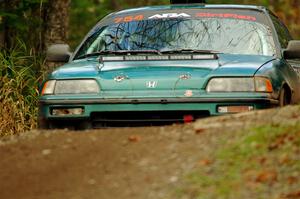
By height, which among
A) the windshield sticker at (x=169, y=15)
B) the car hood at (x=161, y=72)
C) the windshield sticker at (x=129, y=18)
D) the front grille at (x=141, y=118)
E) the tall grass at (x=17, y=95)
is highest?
the windshield sticker at (x=169, y=15)

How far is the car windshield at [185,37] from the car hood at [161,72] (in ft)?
1.68

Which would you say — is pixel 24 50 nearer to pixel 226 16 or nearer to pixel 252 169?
pixel 226 16

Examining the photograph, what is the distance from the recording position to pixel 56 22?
1483cm

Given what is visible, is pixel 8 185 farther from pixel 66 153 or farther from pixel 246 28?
pixel 246 28

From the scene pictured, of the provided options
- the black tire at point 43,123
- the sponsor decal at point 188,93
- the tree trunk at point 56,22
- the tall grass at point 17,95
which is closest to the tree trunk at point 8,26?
the tree trunk at point 56,22

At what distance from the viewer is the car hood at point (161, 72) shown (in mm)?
8406

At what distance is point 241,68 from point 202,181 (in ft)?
7.82

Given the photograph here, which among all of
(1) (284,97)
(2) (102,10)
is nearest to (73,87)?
(1) (284,97)

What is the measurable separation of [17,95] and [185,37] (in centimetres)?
282

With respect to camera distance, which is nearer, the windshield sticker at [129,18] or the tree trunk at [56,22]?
the windshield sticker at [129,18]

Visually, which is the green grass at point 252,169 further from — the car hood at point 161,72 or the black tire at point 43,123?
the black tire at point 43,123

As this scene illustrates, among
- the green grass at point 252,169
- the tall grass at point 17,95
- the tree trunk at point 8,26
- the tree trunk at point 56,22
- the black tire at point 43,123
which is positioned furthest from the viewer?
the tree trunk at point 8,26

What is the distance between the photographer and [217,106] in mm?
8352

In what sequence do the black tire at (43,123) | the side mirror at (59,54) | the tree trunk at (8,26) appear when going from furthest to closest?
1. the tree trunk at (8,26)
2. the side mirror at (59,54)
3. the black tire at (43,123)
